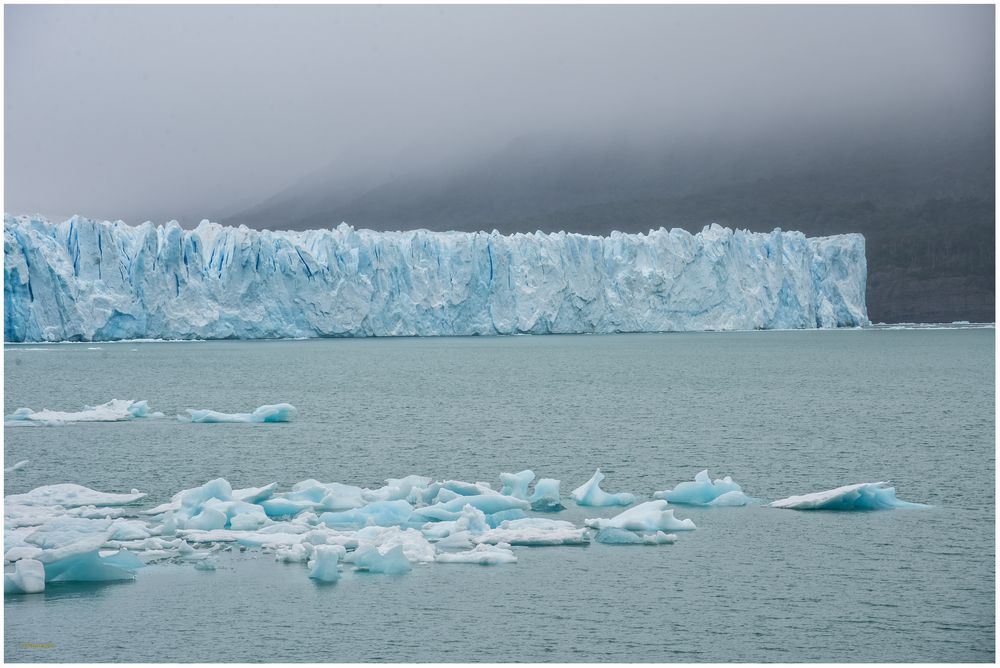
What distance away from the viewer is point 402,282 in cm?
4803

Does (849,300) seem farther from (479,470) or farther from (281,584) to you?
(281,584)

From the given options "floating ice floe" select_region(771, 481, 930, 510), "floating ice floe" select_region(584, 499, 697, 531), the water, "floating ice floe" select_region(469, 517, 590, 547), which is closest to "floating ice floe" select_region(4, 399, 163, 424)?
the water

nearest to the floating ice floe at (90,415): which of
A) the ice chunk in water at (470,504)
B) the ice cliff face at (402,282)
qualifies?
the ice chunk in water at (470,504)

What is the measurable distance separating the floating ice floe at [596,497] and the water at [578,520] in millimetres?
298

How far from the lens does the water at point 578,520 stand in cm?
727

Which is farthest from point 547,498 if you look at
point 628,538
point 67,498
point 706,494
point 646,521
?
point 67,498

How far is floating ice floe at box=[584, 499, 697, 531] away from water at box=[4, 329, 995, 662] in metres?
0.25

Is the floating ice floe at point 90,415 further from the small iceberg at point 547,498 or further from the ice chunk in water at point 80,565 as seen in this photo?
the ice chunk in water at point 80,565

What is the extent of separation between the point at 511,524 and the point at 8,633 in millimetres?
4724

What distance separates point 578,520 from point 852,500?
311 centimetres

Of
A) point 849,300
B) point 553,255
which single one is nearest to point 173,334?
point 553,255

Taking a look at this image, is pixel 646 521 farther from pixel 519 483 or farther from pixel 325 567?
pixel 325 567

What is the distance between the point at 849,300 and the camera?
57.6 metres

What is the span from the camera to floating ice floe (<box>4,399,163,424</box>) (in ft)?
67.2
